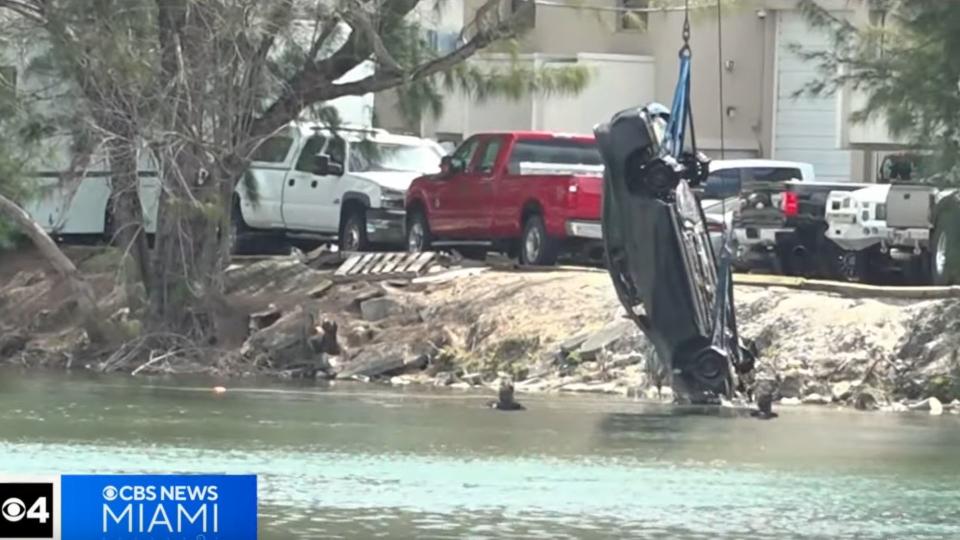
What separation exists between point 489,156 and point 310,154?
2954 mm

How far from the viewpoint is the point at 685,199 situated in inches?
971

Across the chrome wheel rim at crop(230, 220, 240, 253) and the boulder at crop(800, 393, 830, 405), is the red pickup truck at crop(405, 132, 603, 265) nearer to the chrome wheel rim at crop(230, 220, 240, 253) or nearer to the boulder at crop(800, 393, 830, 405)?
the chrome wheel rim at crop(230, 220, 240, 253)

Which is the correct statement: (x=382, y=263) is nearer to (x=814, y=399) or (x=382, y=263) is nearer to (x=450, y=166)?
(x=450, y=166)

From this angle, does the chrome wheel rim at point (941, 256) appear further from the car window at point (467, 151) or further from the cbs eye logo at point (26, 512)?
the cbs eye logo at point (26, 512)

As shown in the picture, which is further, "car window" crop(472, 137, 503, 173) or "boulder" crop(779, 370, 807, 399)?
"car window" crop(472, 137, 503, 173)

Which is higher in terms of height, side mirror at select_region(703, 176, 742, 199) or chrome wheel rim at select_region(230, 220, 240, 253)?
side mirror at select_region(703, 176, 742, 199)

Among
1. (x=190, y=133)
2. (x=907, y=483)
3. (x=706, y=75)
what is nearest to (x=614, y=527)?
(x=907, y=483)

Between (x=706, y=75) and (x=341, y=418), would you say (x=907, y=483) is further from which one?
(x=706, y=75)

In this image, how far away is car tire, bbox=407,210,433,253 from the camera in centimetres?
3281

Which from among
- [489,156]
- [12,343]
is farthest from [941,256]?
[12,343]

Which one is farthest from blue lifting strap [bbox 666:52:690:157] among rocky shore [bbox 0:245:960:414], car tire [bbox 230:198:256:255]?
car tire [bbox 230:198:256:255]

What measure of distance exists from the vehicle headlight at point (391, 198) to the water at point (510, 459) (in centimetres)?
783

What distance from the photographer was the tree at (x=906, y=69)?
71.8 ft

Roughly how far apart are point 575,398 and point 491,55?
5821 millimetres
